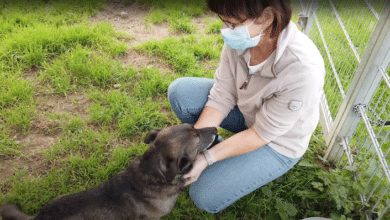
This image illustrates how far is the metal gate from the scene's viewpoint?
242cm

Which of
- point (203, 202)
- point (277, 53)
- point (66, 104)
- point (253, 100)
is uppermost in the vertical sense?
point (277, 53)

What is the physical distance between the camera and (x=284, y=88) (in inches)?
81.1

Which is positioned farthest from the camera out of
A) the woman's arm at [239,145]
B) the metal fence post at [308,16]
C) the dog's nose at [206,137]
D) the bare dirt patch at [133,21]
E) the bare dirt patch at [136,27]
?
the bare dirt patch at [133,21]

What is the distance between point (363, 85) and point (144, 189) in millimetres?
2172

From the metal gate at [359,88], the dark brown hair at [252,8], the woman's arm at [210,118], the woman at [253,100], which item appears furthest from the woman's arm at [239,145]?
the metal gate at [359,88]

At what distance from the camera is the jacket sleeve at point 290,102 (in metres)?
1.98

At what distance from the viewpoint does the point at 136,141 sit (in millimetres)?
3418

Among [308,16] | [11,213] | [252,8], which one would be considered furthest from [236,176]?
[308,16]

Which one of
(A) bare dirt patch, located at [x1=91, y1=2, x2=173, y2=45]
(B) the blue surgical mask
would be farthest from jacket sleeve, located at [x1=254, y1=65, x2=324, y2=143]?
(A) bare dirt patch, located at [x1=91, y1=2, x2=173, y2=45]

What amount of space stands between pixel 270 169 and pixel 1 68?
3.78 meters

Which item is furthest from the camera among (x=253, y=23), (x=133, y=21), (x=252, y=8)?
(x=133, y=21)

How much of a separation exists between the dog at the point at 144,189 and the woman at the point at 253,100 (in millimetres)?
145

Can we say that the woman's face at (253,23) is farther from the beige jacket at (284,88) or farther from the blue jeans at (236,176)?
the blue jeans at (236,176)

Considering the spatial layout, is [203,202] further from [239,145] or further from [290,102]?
[290,102]
